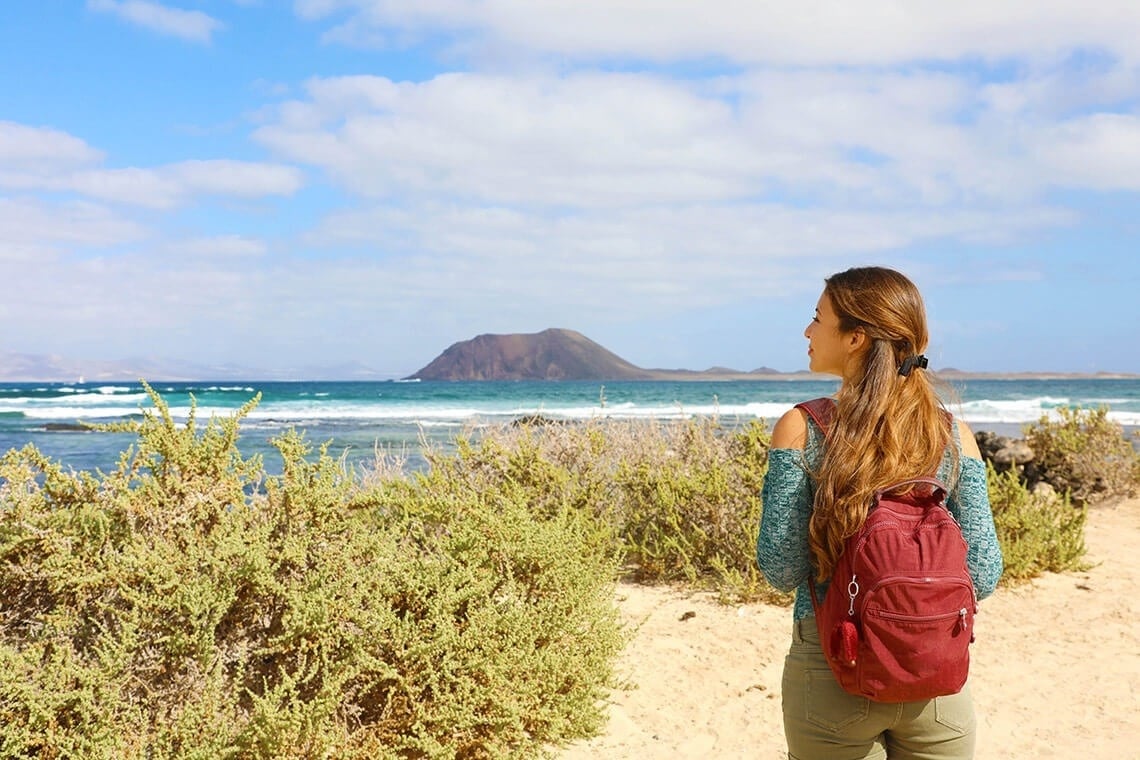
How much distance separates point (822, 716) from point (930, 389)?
843 millimetres

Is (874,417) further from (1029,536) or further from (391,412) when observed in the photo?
(391,412)

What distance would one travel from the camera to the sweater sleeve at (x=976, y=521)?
2.27 metres

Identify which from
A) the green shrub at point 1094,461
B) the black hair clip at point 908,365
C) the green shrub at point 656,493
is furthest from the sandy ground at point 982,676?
the green shrub at point 1094,461

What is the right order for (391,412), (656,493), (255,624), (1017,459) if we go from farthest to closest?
1. (391,412)
2. (1017,459)
3. (656,493)
4. (255,624)

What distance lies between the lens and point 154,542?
3547 mm

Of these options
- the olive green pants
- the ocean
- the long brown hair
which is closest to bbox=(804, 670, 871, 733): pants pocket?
the olive green pants

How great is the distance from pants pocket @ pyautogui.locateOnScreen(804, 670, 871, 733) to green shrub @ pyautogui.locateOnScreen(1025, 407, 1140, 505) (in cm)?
960

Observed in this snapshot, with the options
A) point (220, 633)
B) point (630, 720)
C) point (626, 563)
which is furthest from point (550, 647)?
point (626, 563)

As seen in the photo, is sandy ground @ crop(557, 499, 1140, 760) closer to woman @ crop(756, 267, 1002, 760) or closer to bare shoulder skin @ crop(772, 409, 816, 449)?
woman @ crop(756, 267, 1002, 760)

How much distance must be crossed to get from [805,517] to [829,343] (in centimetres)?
45

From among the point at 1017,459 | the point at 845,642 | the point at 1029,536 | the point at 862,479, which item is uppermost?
the point at 862,479

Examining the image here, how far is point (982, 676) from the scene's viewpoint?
516 cm

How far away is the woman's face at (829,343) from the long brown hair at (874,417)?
2cm

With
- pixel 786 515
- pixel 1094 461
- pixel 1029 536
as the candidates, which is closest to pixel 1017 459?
pixel 1094 461
